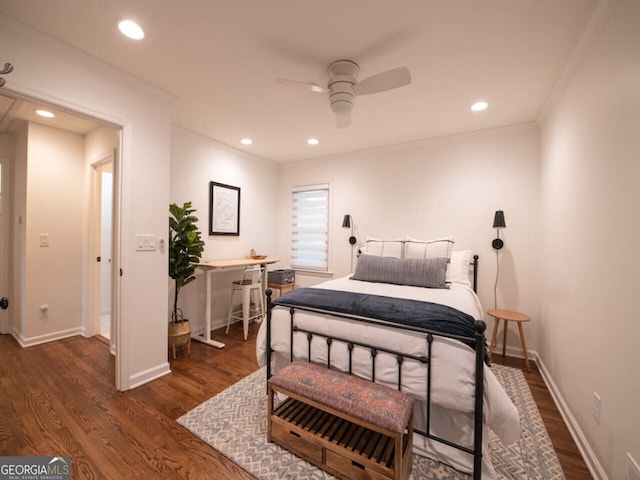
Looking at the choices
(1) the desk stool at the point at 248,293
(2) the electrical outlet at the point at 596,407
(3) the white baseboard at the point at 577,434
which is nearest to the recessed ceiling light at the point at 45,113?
(1) the desk stool at the point at 248,293

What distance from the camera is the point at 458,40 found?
5.70ft

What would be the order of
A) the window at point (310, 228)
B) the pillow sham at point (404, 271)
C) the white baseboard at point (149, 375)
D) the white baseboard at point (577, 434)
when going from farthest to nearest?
the window at point (310, 228)
the pillow sham at point (404, 271)
the white baseboard at point (149, 375)
the white baseboard at point (577, 434)

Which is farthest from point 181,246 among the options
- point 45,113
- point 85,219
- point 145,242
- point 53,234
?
point 45,113

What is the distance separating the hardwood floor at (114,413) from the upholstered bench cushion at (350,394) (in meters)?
0.54

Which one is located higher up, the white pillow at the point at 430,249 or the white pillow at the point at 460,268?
the white pillow at the point at 430,249

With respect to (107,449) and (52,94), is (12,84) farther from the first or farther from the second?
(107,449)

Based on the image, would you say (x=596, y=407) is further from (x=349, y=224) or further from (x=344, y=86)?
(x=349, y=224)

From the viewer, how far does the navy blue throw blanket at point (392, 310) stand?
1.49 m

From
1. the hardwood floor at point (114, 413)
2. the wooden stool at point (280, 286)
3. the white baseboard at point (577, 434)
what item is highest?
the wooden stool at point (280, 286)

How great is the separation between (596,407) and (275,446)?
1.85m

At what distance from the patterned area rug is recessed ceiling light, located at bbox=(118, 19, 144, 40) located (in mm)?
2598

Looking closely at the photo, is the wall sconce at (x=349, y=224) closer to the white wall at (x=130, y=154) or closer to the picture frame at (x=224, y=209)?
the picture frame at (x=224, y=209)

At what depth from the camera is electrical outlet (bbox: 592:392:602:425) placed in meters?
1.46

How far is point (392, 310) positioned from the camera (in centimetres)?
169
